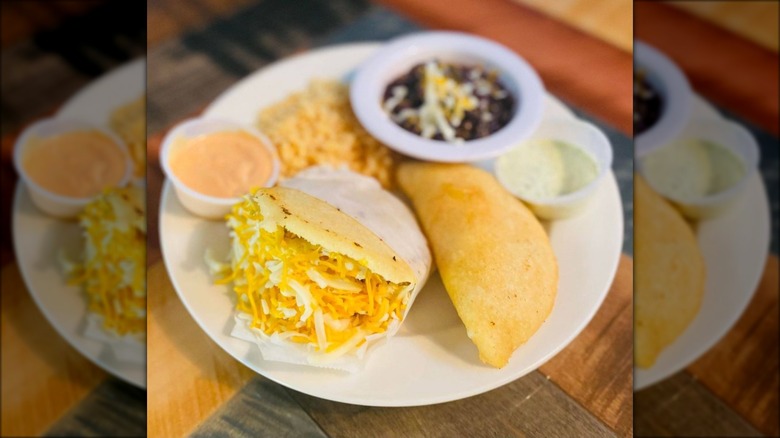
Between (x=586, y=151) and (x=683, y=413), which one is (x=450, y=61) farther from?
(x=683, y=413)

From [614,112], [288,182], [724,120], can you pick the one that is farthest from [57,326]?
[724,120]

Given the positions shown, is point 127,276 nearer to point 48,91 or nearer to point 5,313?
point 5,313

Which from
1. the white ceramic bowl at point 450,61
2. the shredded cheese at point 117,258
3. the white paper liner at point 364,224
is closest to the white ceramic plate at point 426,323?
the white paper liner at point 364,224

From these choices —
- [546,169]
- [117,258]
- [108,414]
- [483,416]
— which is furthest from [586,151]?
[108,414]

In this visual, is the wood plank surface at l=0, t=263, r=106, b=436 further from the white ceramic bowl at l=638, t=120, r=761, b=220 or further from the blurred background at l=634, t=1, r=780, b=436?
the white ceramic bowl at l=638, t=120, r=761, b=220

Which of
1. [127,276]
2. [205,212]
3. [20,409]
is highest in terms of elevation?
[205,212]

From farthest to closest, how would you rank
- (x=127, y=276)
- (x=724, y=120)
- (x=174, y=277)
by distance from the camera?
(x=724, y=120) → (x=127, y=276) → (x=174, y=277)
